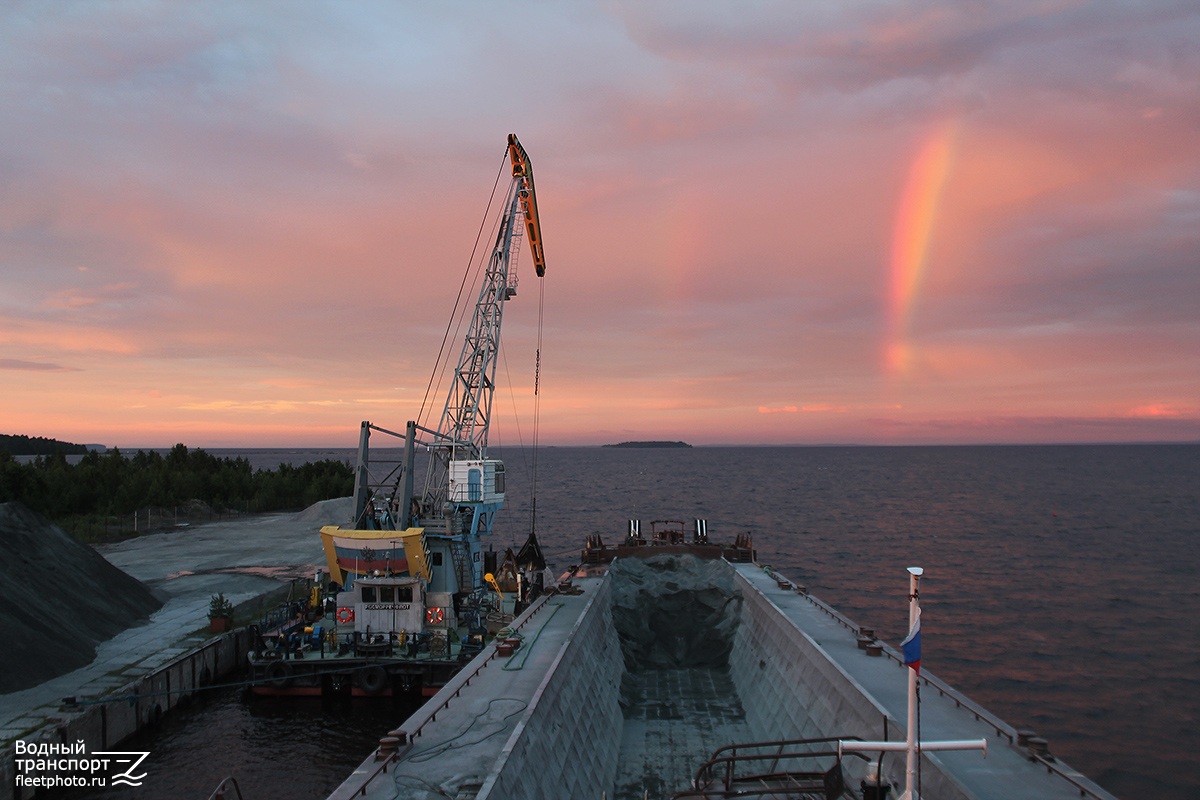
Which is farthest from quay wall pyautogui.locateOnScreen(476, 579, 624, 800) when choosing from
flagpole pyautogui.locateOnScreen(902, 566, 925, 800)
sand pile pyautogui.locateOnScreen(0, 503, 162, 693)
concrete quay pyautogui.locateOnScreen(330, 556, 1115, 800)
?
sand pile pyautogui.locateOnScreen(0, 503, 162, 693)

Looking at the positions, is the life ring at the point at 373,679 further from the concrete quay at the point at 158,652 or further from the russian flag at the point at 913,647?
the russian flag at the point at 913,647

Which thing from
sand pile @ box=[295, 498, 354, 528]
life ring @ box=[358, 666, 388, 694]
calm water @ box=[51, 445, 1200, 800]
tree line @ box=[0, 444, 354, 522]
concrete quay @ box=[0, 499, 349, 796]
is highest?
tree line @ box=[0, 444, 354, 522]

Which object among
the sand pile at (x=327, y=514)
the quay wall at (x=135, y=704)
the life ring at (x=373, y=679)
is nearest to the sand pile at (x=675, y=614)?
the life ring at (x=373, y=679)

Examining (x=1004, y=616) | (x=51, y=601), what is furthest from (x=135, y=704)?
(x=1004, y=616)

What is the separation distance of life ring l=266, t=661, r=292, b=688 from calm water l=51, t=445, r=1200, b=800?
1370mm

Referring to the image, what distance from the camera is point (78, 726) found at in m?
28.4

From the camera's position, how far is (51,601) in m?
37.7

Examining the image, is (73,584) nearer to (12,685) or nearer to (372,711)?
(12,685)

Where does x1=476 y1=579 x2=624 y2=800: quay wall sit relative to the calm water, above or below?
above

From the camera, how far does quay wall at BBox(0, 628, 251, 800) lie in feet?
87.5

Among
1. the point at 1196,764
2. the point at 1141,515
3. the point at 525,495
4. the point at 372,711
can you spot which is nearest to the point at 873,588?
the point at 1196,764

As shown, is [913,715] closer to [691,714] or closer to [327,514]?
[691,714]

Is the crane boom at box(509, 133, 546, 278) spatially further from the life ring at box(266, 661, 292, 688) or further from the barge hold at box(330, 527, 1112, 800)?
the life ring at box(266, 661, 292, 688)

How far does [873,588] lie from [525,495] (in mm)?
119810
